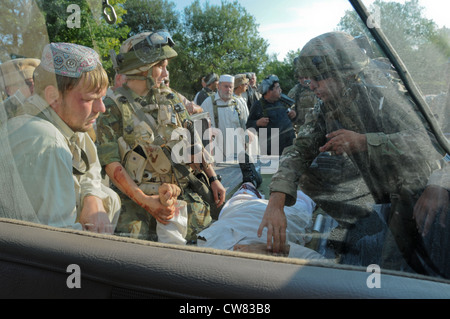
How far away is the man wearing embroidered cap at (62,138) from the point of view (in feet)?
4.27

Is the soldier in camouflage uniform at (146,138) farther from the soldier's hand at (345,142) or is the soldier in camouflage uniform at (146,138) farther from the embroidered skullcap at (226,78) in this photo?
the soldier's hand at (345,142)

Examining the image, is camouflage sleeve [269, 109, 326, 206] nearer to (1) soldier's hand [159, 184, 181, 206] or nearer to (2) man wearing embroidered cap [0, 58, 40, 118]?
(1) soldier's hand [159, 184, 181, 206]

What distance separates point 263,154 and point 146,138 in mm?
596

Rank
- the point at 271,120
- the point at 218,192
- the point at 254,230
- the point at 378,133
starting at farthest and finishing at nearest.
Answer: the point at 218,192, the point at 271,120, the point at 254,230, the point at 378,133

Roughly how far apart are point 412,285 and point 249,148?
1332 millimetres

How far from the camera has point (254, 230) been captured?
1.63 metres

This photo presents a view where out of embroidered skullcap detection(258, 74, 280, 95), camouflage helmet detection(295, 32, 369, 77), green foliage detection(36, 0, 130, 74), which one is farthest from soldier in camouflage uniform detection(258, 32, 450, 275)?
green foliage detection(36, 0, 130, 74)

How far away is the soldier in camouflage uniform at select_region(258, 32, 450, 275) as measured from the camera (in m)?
1.11

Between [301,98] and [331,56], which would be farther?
[301,98]

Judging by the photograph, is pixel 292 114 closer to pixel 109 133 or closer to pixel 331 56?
pixel 331 56

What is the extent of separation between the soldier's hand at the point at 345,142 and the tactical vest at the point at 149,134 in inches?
33.1

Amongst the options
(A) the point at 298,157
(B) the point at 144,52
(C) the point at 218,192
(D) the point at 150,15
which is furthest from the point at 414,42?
(C) the point at 218,192

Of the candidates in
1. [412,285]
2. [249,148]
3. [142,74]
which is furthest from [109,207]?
[412,285]

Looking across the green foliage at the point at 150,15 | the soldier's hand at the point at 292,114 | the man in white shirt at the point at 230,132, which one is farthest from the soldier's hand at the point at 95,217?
the soldier's hand at the point at 292,114
